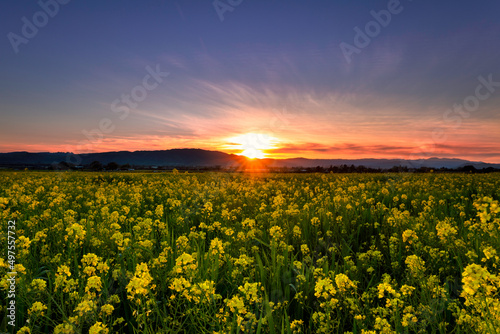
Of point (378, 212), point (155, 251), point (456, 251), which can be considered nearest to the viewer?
point (456, 251)

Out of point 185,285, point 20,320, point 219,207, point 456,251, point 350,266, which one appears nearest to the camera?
point 185,285

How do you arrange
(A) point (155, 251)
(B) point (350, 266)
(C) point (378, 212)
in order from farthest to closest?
(C) point (378, 212) < (A) point (155, 251) < (B) point (350, 266)

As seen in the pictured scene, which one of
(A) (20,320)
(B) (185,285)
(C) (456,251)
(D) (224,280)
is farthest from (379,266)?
(A) (20,320)

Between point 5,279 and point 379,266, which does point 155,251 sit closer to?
point 5,279

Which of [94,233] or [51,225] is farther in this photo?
[51,225]

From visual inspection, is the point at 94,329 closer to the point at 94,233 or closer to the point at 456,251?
the point at 94,233

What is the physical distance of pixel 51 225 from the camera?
18.5 ft

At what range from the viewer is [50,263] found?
12.8 feet

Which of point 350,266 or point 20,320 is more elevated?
point 350,266

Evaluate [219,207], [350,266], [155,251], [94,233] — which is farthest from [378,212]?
[94,233]

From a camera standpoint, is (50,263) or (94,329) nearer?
(94,329)

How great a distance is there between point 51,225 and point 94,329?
14.5 ft

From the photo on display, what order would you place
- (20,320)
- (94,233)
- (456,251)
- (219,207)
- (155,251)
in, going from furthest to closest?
(219,207)
(94,233)
(155,251)
(456,251)
(20,320)

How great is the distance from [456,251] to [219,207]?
5.46 metres
